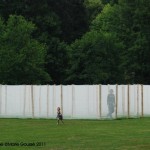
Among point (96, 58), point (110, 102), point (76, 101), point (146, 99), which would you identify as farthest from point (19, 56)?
point (110, 102)

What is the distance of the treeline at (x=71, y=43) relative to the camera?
54.0 metres

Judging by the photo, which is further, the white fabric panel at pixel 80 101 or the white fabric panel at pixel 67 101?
the white fabric panel at pixel 67 101

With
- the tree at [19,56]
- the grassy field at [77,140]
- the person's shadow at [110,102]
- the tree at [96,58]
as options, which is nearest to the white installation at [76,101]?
the person's shadow at [110,102]

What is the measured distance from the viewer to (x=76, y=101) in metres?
38.3

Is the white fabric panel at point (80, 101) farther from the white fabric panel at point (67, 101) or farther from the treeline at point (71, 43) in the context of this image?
the treeline at point (71, 43)

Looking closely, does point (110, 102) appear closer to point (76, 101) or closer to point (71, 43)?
point (76, 101)

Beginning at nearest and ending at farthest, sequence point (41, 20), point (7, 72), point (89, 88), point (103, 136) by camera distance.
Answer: point (103, 136)
point (89, 88)
point (7, 72)
point (41, 20)

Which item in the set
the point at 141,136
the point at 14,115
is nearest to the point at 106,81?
the point at 14,115

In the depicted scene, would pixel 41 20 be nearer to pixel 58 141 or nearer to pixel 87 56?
pixel 87 56

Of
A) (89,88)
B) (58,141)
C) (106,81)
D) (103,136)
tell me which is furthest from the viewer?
(106,81)

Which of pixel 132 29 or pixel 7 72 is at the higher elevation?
pixel 132 29

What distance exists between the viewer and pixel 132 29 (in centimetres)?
7581

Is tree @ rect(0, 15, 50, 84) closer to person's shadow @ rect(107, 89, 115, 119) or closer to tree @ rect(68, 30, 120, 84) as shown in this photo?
tree @ rect(68, 30, 120, 84)

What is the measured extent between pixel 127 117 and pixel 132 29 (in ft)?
125
